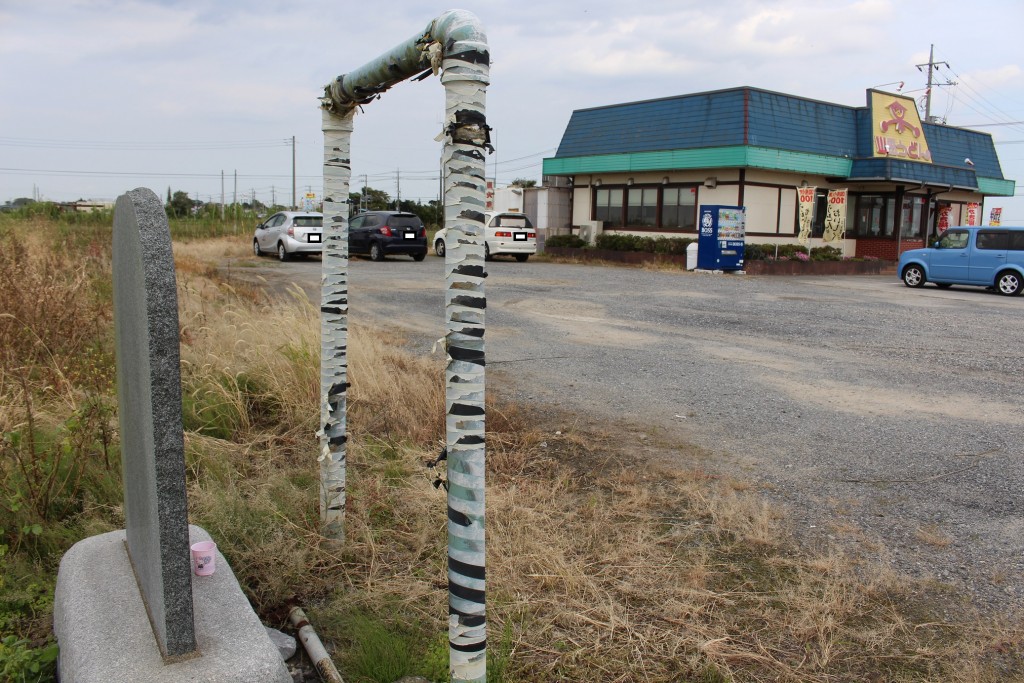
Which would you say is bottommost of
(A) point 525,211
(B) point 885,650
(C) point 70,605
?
(B) point 885,650

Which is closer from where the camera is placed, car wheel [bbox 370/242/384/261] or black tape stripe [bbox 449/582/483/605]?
black tape stripe [bbox 449/582/483/605]

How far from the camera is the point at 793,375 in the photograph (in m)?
7.95

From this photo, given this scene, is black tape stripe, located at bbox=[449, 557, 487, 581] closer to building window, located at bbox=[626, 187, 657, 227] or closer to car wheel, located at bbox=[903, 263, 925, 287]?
car wheel, located at bbox=[903, 263, 925, 287]

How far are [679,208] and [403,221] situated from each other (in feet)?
30.2

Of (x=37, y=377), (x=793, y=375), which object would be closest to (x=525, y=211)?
(x=793, y=375)

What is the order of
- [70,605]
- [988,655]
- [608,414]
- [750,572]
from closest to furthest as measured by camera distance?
[70,605] < [988,655] < [750,572] < [608,414]

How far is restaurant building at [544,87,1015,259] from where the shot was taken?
25.8 metres

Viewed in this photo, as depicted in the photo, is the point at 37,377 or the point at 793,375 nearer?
the point at 37,377

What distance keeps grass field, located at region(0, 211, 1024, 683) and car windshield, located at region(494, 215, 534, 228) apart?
65.6 ft

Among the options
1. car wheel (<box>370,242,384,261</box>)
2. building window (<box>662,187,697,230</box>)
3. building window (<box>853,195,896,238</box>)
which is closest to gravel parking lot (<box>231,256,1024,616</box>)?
car wheel (<box>370,242,384,261</box>)

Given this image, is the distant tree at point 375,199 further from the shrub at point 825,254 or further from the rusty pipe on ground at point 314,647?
the rusty pipe on ground at point 314,647

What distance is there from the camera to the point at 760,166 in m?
24.9

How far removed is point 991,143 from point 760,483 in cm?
3813

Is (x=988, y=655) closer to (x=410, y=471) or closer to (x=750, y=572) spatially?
(x=750, y=572)
